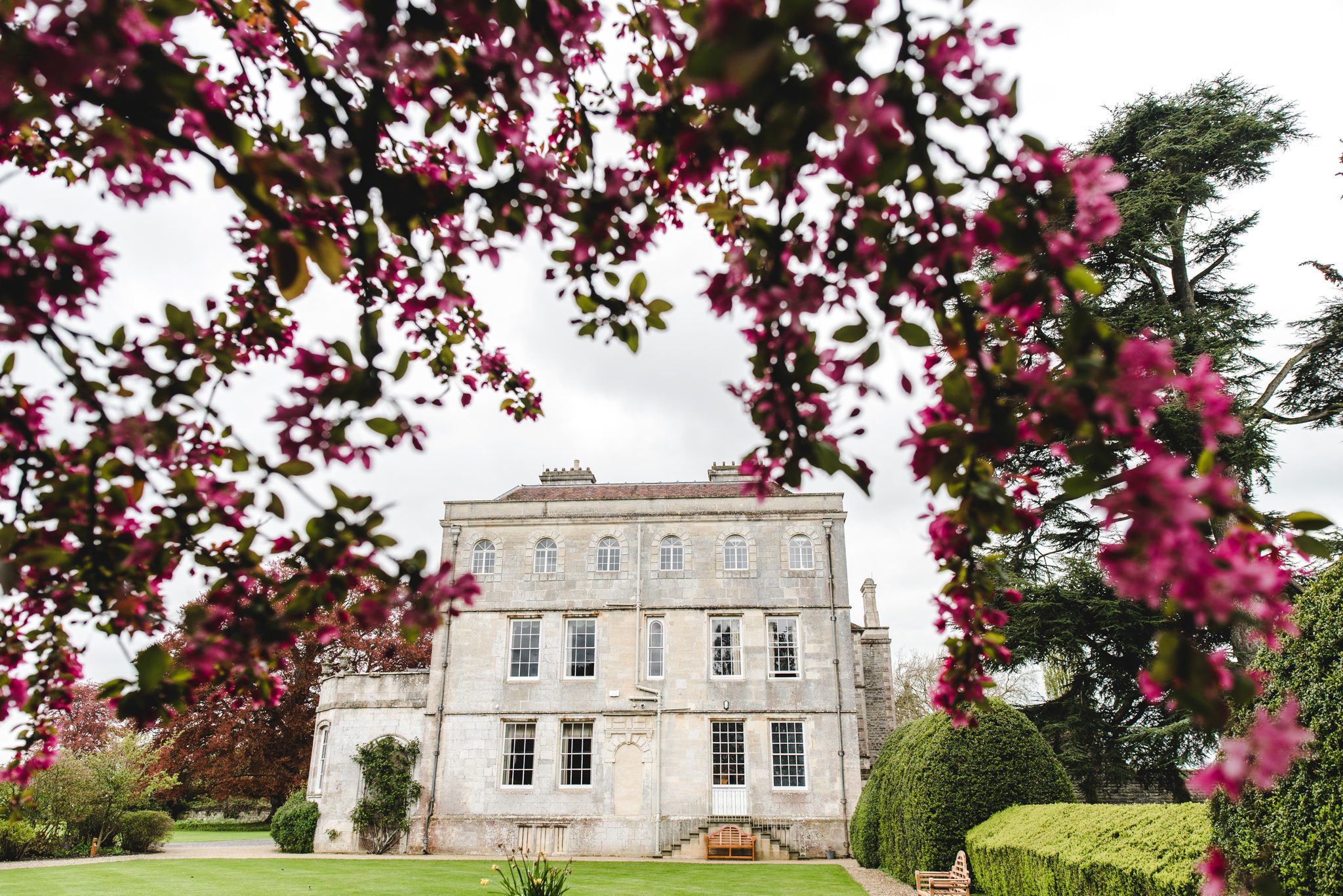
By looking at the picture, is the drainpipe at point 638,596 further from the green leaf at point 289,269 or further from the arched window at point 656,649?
the green leaf at point 289,269

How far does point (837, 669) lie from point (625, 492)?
8727 mm

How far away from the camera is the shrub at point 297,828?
2125 centimetres

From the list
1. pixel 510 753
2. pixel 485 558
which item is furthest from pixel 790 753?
pixel 485 558

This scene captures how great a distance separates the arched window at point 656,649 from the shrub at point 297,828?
1030cm

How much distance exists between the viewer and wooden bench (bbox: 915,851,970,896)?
9.94 meters

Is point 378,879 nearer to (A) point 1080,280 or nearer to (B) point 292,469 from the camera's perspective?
(B) point 292,469

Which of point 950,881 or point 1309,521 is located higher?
point 1309,521

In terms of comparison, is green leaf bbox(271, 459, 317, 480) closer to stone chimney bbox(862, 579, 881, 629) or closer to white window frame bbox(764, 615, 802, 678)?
white window frame bbox(764, 615, 802, 678)

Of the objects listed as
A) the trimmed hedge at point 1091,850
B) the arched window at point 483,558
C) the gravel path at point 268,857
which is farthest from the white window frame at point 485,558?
the trimmed hedge at point 1091,850

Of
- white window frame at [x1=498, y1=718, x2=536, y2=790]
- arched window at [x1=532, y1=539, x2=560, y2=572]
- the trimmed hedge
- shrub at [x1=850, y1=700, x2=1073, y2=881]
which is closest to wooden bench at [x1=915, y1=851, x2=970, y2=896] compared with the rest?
the trimmed hedge

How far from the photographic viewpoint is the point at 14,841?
19047mm

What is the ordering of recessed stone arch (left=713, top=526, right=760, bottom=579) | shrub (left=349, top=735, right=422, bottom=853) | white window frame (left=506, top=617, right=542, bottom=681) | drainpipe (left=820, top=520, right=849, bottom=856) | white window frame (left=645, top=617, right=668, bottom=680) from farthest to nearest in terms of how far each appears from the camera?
recessed stone arch (left=713, top=526, right=760, bottom=579)
white window frame (left=506, top=617, right=542, bottom=681)
white window frame (left=645, top=617, right=668, bottom=680)
shrub (left=349, top=735, right=422, bottom=853)
drainpipe (left=820, top=520, right=849, bottom=856)

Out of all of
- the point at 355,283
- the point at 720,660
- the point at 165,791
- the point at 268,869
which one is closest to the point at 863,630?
the point at 720,660

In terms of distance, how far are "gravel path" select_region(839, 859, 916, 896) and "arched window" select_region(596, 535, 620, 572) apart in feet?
33.5
